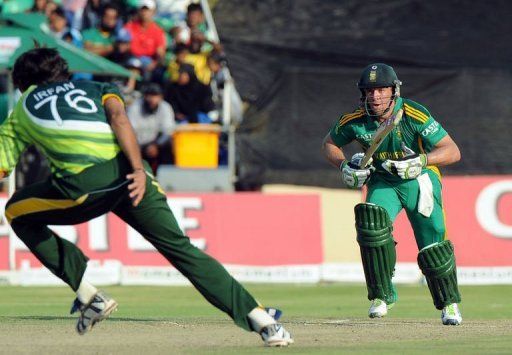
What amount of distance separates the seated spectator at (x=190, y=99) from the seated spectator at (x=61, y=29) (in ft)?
4.52

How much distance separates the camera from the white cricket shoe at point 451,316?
9648mm

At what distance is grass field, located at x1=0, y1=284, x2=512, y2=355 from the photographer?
7793 mm

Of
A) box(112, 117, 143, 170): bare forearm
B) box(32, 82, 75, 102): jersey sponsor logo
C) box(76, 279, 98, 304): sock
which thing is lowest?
box(76, 279, 98, 304): sock

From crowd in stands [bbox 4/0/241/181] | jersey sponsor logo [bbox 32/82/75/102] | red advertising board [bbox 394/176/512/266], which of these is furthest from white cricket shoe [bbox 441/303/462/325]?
crowd in stands [bbox 4/0/241/181]

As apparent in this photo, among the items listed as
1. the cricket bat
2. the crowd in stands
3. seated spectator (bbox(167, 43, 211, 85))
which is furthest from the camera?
seated spectator (bbox(167, 43, 211, 85))

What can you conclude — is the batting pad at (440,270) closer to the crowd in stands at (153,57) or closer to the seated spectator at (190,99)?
the crowd in stands at (153,57)

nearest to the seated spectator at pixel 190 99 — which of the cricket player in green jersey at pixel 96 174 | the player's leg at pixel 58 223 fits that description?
the player's leg at pixel 58 223

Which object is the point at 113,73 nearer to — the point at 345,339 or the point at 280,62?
the point at 280,62

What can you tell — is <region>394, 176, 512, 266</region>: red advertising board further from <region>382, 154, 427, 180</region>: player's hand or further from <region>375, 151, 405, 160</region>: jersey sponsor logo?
<region>382, 154, 427, 180</region>: player's hand

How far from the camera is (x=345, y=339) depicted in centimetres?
838

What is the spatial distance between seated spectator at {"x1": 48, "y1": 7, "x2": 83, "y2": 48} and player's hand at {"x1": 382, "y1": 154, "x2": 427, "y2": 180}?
879 centimetres

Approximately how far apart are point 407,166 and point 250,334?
1719 millimetres

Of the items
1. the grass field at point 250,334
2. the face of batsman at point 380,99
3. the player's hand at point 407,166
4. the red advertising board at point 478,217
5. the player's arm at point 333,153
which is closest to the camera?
the grass field at point 250,334

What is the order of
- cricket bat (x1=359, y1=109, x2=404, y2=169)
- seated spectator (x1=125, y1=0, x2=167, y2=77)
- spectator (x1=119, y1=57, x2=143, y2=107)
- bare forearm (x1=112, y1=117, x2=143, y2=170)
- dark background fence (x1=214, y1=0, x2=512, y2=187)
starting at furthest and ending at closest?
seated spectator (x1=125, y1=0, x2=167, y2=77)
spectator (x1=119, y1=57, x2=143, y2=107)
dark background fence (x1=214, y1=0, x2=512, y2=187)
cricket bat (x1=359, y1=109, x2=404, y2=169)
bare forearm (x1=112, y1=117, x2=143, y2=170)
